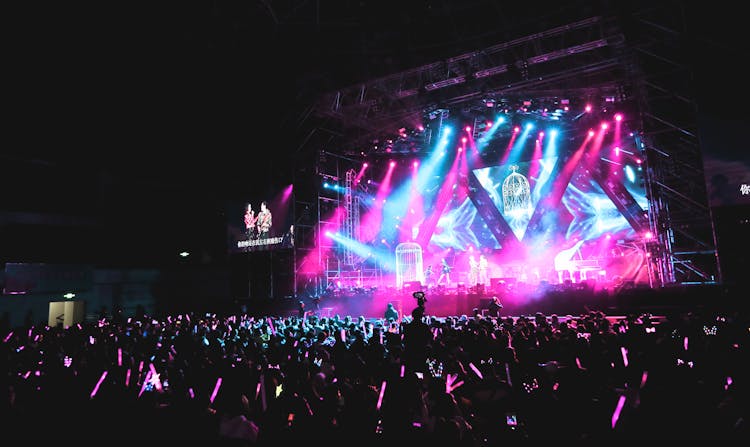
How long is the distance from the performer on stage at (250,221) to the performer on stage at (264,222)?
13.0 inches

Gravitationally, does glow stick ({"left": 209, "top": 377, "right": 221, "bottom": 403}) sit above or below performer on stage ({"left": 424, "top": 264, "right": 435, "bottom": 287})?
below

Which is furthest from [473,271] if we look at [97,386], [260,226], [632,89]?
[97,386]

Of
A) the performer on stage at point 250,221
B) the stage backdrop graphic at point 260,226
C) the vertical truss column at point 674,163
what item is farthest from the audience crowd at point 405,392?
the performer on stage at point 250,221

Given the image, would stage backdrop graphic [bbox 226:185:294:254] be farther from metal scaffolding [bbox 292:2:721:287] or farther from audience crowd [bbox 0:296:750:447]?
audience crowd [bbox 0:296:750:447]

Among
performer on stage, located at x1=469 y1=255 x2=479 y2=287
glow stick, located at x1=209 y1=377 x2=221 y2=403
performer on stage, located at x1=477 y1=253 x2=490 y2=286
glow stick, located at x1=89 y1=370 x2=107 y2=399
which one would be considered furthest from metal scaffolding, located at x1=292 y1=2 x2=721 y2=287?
glow stick, located at x1=89 y1=370 x2=107 y2=399

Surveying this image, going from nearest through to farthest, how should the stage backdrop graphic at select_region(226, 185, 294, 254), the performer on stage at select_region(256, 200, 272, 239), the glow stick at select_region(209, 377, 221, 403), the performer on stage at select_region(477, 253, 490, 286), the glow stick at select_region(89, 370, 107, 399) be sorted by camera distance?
the glow stick at select_region(209, 377, 221, 403) < the glow stick at select_region(89, 370, 107, 399) < the stage backdrop graphic at select_region(226, 185, 294, 254) < the performer on stage at select_region(256, 200, 272, 239) < the performer on stage at select_region(477, 253, 490, 286)

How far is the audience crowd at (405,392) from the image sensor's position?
3377 millimetres

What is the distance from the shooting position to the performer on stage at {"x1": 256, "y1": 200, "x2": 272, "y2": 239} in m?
20.0

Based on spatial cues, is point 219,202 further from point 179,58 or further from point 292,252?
point 179,58

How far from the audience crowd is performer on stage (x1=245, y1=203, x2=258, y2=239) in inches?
521

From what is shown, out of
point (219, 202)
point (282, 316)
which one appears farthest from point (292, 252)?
point (219, 202)

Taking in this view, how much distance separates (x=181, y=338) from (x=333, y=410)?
5176 millimetres

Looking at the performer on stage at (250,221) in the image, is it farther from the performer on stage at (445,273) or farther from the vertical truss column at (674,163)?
the vertical truss column at (674,163)

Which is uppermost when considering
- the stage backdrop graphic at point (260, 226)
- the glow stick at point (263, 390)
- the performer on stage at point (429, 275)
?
the stage backdrop graphic at point (260, 226)
